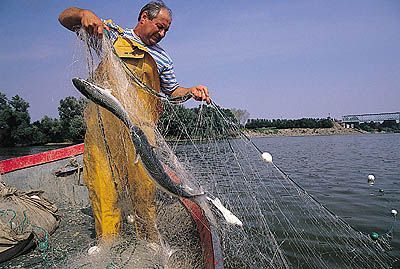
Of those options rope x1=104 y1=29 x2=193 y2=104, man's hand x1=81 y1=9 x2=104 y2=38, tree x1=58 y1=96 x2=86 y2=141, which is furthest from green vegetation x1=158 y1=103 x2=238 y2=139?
man's hand x1=81 y1=9 x2=104 y2=38

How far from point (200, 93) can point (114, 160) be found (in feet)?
3.61

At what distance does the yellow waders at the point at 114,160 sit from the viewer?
311 centimetres

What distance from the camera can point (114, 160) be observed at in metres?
3.20

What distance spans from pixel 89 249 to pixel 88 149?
3.17 feet

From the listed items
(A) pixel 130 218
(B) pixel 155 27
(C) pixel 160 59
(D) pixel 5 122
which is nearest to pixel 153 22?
(B) pixel 155 27

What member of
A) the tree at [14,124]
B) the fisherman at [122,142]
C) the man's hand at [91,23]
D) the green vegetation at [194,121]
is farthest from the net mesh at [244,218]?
the tree at [14,124]

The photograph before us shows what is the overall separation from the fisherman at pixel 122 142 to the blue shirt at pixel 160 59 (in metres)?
0.01

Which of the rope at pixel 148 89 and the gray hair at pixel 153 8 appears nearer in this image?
the rope at pixel 148 89

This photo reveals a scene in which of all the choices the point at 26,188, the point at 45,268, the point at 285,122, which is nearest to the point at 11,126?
the point at 26,188

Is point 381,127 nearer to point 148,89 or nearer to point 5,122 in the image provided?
point 5,122

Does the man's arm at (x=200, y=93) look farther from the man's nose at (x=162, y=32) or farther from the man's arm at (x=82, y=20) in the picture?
the man's arm at (x=82, y=20)

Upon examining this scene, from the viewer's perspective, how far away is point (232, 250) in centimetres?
425

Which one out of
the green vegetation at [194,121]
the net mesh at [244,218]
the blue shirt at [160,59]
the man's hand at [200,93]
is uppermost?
the blue shirt at [160,59]

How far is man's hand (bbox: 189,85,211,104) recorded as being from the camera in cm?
329
